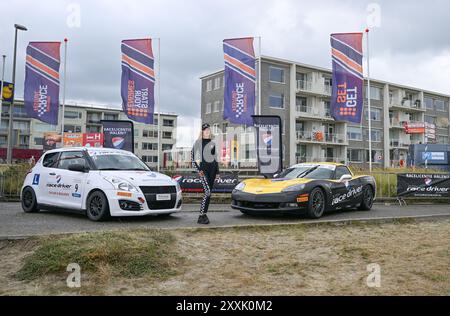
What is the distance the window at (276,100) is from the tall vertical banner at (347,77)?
27.3m

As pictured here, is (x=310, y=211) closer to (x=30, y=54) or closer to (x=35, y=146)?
(x=30, y=54)

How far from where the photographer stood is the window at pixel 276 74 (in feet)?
154

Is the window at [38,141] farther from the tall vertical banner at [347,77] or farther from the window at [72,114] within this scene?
the tall vertical banner at [347,77]

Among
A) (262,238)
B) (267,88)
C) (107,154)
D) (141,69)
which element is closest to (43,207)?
(107,154)

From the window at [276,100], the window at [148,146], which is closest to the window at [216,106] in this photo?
the window at [276,100]

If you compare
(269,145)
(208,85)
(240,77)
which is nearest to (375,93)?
(208,85)

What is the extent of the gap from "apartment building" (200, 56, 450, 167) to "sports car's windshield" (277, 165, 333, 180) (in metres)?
30.3

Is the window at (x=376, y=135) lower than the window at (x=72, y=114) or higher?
lower

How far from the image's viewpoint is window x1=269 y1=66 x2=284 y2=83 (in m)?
47.0

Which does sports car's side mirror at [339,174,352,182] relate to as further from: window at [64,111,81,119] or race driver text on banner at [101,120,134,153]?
window at [64,111,81,119]

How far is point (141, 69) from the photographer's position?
20.3 metres

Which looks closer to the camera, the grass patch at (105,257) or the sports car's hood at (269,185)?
the grass patch at (105,257)

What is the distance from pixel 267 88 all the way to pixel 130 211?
40183 millimetres
